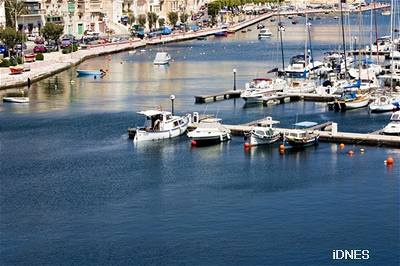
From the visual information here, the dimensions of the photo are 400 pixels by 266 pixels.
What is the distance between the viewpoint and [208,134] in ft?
127

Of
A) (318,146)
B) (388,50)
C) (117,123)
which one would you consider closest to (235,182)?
(318,146)

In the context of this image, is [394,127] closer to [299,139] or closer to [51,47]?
[299,139]

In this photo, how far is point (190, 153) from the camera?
123ft

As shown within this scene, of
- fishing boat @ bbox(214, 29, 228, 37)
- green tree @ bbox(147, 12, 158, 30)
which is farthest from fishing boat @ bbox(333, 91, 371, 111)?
green tree @ bbox(147, 12, 158, 30)

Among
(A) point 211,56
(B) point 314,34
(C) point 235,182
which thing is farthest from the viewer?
(B) point 314,34

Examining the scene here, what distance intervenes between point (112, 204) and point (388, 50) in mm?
51155

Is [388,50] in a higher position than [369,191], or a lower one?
higher

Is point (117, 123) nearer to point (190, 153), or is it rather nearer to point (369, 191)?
point (190, 153)

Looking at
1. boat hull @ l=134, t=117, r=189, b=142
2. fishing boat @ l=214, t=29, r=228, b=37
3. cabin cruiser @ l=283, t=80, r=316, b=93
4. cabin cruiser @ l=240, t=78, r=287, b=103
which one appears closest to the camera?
boat hull @ l=134, t=117, r=189, b=142

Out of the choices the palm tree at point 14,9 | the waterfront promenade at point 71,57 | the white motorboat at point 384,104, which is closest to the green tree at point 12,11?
the palm tree at point 14,9

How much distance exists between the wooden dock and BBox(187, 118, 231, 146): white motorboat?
486 inches

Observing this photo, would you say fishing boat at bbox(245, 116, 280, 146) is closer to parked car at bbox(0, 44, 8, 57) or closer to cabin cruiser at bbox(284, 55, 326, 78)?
cabin cruiser at bbox(284, 55, 326, 78)

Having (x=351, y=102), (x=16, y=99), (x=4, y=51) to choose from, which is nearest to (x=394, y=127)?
(x=351, y=102)

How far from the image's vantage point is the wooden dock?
171 feet
